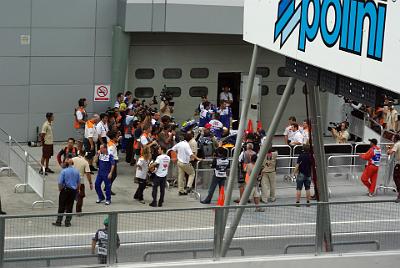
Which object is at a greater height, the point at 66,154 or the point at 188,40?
the point at 188,40

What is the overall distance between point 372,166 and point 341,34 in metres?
10.9

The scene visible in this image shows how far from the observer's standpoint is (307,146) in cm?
2350

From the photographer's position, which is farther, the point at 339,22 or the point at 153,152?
the point at 153,152

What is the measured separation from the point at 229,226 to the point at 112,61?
42.6ft

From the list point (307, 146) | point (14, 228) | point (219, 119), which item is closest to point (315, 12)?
point (14, 228)

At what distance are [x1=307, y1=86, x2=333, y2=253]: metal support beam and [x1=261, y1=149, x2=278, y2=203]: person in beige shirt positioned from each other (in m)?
5.69

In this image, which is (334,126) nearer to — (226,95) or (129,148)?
(226,95)

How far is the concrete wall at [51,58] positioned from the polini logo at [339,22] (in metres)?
13.3

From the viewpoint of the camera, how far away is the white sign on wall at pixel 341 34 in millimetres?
12922

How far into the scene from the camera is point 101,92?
1152 inches

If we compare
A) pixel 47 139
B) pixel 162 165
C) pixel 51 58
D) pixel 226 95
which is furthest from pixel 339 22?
pixel 226 95

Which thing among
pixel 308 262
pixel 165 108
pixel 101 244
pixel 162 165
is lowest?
pixel 308 262

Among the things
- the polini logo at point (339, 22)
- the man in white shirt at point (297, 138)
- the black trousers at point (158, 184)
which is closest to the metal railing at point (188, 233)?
the polini logo at point (339, 22)

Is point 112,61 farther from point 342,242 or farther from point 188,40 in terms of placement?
point 342,242
